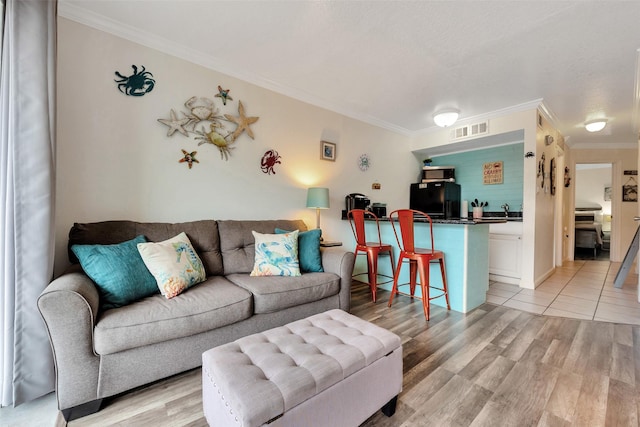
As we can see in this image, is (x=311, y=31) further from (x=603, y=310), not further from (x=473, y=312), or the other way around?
(x=603, y=310)

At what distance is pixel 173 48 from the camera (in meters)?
2.49

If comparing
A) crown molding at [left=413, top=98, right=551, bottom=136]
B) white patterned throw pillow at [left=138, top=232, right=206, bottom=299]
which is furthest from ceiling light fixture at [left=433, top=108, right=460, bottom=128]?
white patterned throw pillow at [left=138, top=232, right=206, bottom=299]

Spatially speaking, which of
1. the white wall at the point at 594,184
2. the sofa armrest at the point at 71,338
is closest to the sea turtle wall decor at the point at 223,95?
the sofa armrest at the point at 71,338

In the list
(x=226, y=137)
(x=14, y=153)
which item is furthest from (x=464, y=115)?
(x=14, y=153)

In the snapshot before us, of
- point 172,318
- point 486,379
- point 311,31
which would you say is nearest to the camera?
point 172,318

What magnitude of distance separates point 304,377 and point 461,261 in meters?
2.25

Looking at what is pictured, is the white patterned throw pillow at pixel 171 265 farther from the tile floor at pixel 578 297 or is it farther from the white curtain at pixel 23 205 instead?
the tile floor at pixel 578 297

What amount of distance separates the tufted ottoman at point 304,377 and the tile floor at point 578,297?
2423 millimetres

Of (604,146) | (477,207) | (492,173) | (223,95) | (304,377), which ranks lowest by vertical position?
(304,377)

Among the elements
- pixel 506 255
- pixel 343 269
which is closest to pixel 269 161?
pixel 343 269

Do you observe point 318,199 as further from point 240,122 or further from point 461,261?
point 461,261

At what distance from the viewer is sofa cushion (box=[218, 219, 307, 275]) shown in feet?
7.89

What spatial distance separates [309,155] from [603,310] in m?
3.66

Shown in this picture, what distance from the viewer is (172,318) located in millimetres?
1536
